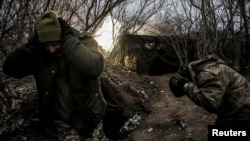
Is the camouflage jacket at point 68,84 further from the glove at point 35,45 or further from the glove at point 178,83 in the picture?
the glove at point 178,83

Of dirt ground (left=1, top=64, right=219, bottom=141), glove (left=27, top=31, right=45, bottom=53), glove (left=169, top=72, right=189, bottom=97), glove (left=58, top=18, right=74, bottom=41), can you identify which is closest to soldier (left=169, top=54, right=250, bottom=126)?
glove (left=169, top=72, right=189, bottom=97)

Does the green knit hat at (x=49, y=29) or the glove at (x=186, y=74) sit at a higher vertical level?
the green knit hat at (x=49, y=29)

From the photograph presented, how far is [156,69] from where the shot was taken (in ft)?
47.9

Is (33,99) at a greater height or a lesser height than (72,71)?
lesser

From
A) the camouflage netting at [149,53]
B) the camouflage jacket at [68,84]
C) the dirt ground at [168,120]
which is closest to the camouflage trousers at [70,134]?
the camouflage jacket at [68,84]

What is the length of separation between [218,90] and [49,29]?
1462 millimetres

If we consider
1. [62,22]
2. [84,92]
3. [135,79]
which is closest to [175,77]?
[84,92]

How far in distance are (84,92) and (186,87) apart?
3.19 ft

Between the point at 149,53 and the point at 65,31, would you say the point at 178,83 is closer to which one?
the point at 65,31

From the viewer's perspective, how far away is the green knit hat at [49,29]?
2600mm

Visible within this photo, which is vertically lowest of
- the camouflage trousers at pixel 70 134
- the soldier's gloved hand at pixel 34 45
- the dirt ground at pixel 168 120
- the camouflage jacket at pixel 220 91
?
the dirt ground at pixel 168 120

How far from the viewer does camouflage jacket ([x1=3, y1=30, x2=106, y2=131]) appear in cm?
264

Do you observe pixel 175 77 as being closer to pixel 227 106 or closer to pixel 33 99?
pixel 227 106

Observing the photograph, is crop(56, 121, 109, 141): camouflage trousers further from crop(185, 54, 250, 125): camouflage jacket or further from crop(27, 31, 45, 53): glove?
crop(185, 54, 250, 125): camouflage jacket
